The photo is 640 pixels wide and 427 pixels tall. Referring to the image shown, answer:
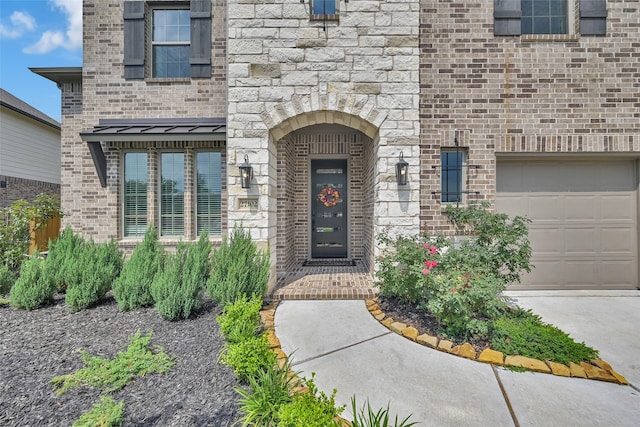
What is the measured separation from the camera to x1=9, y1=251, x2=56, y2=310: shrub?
141 inches

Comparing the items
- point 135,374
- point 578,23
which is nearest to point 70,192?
point 135,374

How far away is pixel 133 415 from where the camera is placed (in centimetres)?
196

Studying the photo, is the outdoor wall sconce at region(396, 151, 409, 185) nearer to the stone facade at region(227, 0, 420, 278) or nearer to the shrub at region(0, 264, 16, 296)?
the stone facade at region(227, 0, 420, 278)

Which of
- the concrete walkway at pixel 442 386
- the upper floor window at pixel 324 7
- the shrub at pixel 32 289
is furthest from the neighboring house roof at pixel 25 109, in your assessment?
the concrete walkway at pixel 442 386

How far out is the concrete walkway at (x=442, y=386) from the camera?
2.03 m

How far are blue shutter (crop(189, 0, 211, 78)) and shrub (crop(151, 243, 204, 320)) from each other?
4.10 m

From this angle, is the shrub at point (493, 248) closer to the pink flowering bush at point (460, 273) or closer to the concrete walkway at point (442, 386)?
the pink flowering bush at point (460, 273)

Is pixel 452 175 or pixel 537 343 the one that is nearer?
pixel 537 343

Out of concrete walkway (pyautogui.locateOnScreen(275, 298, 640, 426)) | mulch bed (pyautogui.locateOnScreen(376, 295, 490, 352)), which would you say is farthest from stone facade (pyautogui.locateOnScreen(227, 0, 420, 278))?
concrete walkway (pyautogui.locateOnScreen(275, 298, 640, 426))

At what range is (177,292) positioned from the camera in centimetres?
332

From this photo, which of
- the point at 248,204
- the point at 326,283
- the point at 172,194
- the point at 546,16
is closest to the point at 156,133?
the point at 172,194

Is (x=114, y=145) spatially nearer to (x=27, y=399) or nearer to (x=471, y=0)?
(x=27, y=399)

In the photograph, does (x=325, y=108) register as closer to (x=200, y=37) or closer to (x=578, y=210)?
(x=200, y=37)

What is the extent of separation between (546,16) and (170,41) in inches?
272
